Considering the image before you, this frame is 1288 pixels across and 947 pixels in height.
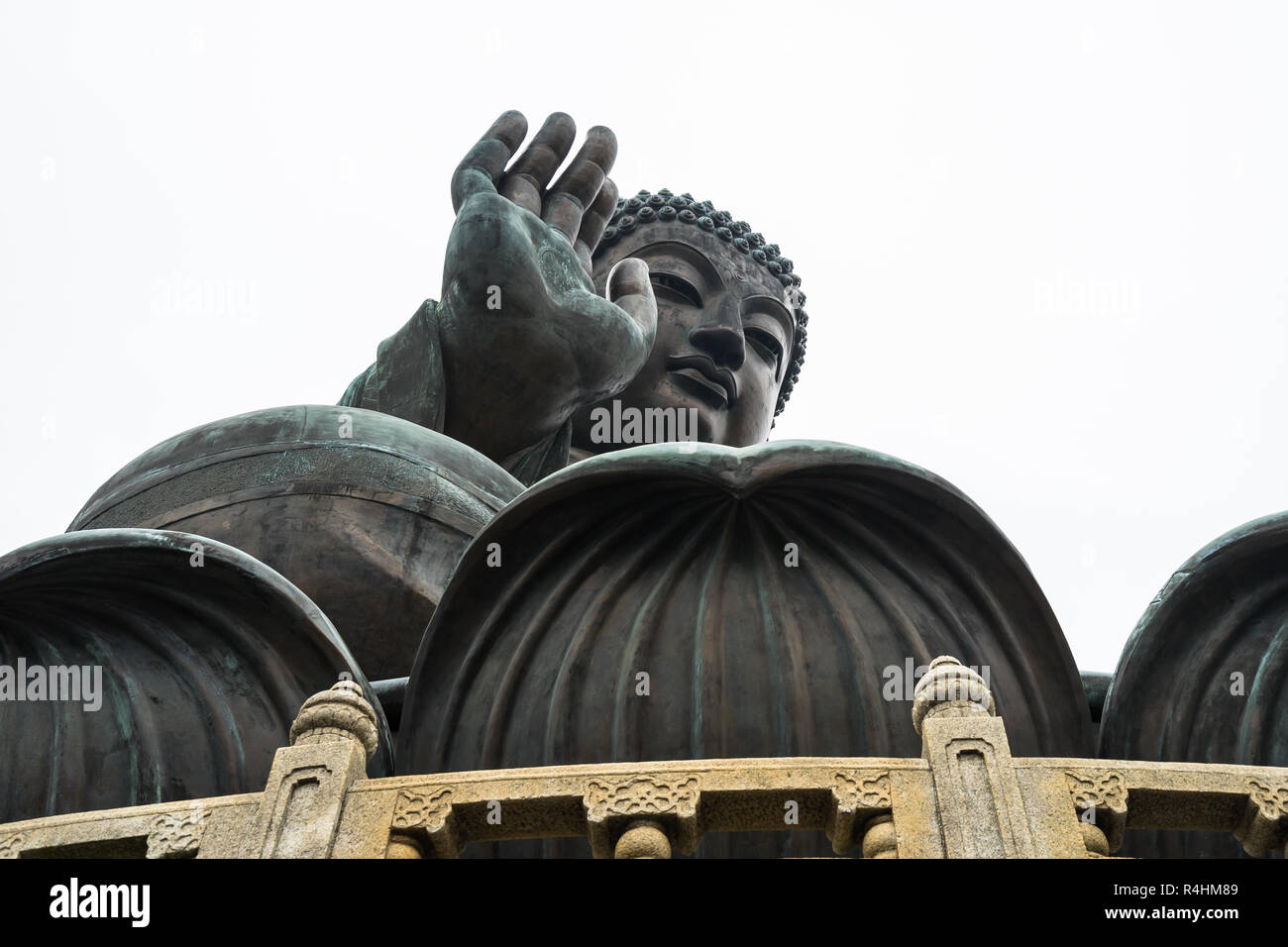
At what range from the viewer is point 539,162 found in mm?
12727

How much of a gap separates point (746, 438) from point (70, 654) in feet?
26.4

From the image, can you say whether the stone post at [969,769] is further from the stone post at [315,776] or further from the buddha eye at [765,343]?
the buddha eye at [765,343]

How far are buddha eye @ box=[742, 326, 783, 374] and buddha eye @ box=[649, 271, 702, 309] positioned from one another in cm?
54

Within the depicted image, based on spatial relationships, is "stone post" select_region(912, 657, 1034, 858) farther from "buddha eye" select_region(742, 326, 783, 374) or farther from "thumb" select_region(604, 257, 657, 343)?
"buddha eye" select_region(742, 326, 783, 374)

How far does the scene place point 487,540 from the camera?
25.0ft

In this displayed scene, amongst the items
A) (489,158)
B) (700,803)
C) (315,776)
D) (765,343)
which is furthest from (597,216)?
(700,803)

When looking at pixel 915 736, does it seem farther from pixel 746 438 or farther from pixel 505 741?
pixel 746 438

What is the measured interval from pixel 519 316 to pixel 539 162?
5.99 ft

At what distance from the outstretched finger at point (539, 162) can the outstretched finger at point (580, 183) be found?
0.10 metres

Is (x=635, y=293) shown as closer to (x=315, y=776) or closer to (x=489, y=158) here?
(x=489, y=158)

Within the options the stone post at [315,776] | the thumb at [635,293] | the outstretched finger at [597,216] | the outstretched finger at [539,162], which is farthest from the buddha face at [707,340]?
the stone post at [315,776]

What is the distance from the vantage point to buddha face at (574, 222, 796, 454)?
1448 cm

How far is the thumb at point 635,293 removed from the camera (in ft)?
40.4
